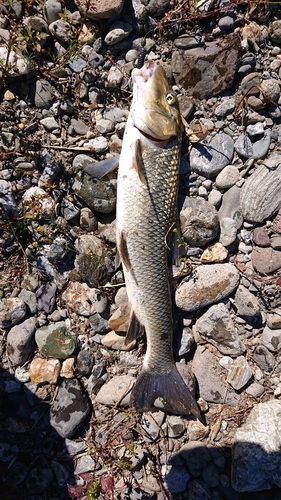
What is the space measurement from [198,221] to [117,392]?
1.92 meters

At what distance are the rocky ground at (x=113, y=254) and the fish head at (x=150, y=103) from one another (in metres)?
0.50

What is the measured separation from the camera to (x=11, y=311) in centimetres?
384

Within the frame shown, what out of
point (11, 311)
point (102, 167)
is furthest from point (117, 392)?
point (102, 167)

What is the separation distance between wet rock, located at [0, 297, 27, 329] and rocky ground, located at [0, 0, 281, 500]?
0.01 metres

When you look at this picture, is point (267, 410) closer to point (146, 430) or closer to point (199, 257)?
point (146, 430)

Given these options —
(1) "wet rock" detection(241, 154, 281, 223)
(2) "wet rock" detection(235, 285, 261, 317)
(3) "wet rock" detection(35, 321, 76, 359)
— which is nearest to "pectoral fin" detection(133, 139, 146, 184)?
(1) "wet rock" detection(241, 154, 281, 223)

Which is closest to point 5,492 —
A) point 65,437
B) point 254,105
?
point 65,437

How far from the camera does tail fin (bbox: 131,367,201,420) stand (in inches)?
149

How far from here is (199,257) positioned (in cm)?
397

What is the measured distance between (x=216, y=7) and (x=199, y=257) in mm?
2515

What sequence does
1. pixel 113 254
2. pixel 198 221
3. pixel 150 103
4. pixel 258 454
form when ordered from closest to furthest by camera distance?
pixel 150 103
pixel 258 454
pixel 198 221
pixel 113 254

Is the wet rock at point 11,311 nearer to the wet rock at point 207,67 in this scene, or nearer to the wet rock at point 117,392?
the wet rock at point 117,392

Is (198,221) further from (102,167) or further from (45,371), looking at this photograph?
(45,371)

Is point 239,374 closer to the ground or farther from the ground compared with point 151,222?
closer to the ground
